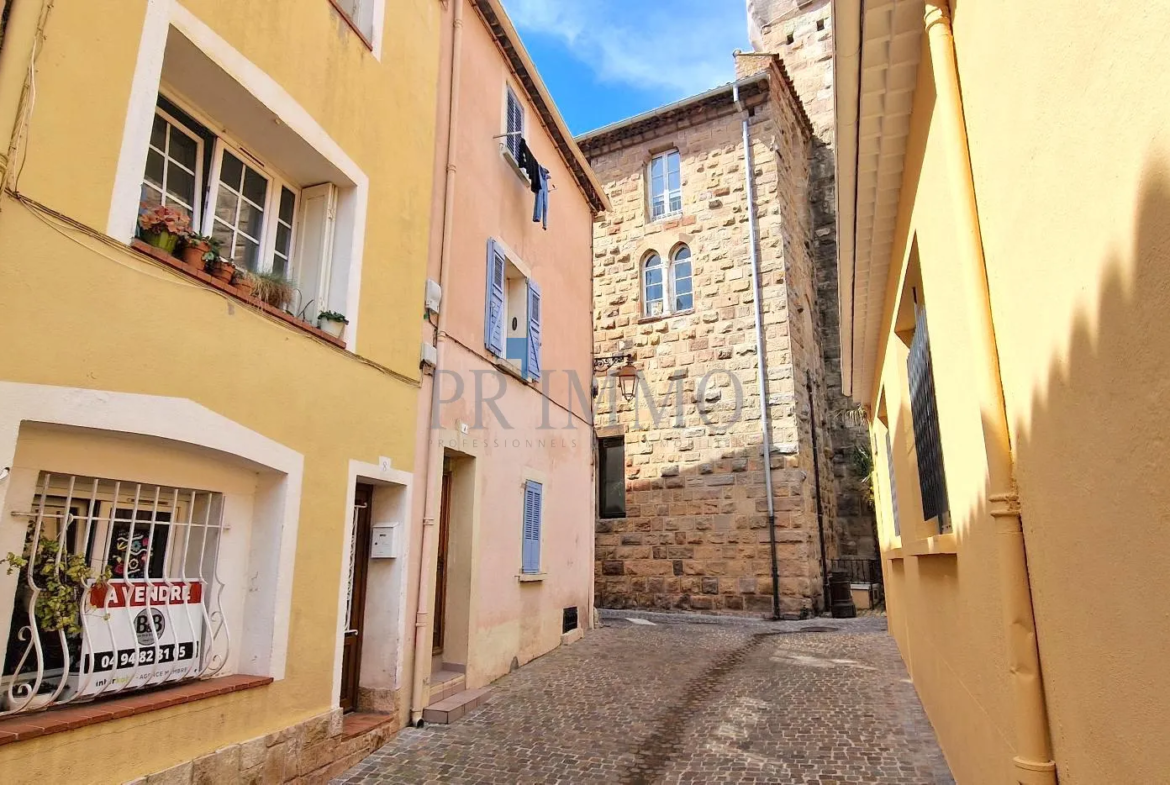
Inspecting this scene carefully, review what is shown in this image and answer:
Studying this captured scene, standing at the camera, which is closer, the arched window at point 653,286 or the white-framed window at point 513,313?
the white-framed window at point 513,313

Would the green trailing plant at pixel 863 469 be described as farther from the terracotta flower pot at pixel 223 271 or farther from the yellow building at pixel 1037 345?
the terracotta flower pot at pixel 223 271

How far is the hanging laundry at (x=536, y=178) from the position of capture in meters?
8.72

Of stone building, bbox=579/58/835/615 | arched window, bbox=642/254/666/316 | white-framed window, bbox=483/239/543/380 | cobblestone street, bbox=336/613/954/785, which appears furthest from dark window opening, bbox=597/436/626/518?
white-framed window, bbox=483/239/543/380

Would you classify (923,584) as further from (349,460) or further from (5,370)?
(5,370)

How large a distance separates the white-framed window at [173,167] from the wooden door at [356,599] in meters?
2.43

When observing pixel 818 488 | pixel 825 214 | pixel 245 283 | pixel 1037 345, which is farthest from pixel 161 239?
pixel 825 214

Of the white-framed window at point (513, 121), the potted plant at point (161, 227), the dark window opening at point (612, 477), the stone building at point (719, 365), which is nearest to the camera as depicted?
the potted plant at point (161, 227)

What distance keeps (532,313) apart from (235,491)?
498 cm

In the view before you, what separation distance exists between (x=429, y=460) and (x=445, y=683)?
2.01 meters

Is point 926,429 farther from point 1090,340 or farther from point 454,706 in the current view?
point 454,706

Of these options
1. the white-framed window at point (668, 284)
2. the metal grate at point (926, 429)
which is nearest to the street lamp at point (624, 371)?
the white-framed window at point (668, 284)

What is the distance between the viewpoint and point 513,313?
878cm

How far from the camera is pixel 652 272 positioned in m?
14.6

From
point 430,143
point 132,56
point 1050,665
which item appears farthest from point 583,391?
point 1050,665
